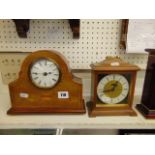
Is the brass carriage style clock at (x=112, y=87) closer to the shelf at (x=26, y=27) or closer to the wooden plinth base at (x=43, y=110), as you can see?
the wooden plinth base at (x=43, y=110)

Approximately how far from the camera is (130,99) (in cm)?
89

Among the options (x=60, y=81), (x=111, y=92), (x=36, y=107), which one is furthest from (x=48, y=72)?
(x=111, y=92)

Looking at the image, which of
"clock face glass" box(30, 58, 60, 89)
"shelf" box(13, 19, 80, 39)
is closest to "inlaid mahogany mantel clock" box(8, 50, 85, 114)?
"clock face glass" box(30, 58, 60, 89)

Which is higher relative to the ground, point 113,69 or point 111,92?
point 113,69

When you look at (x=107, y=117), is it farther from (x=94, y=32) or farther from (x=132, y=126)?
(x=94, y=32)

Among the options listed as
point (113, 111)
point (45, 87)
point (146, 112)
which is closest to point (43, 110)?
point (45, 87)

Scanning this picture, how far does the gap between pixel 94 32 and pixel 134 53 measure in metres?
0.22

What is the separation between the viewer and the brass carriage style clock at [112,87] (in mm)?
839

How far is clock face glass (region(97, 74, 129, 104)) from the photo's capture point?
86 cm

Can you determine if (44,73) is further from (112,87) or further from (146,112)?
(146,112)

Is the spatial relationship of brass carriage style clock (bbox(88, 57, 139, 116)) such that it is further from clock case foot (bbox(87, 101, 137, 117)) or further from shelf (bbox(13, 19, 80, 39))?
shelf (bbox(13, 19, 80, 39))

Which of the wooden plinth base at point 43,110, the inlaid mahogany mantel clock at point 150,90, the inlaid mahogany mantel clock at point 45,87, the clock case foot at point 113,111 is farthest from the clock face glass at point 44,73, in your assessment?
the inlaid mahogany mantel clock at point 150,90
